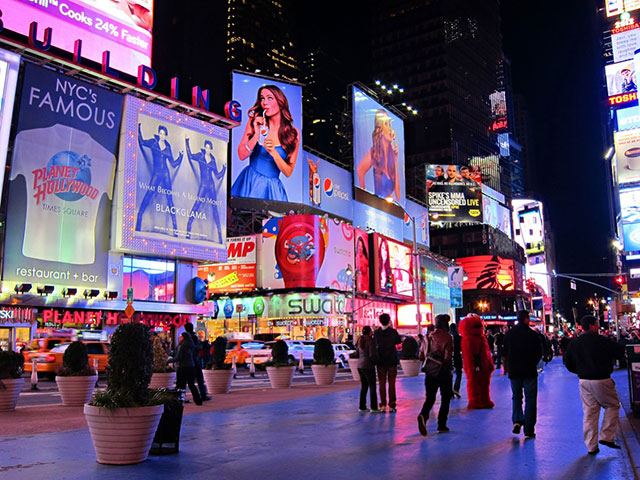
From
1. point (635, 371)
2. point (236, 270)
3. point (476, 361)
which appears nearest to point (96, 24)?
point (236, 270)

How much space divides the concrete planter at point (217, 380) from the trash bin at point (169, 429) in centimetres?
976

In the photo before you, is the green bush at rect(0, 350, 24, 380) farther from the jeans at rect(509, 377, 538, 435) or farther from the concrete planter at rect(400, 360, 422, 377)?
the concrete planter at rect(400, 360, 422, 377)

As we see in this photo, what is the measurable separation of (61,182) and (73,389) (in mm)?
26824

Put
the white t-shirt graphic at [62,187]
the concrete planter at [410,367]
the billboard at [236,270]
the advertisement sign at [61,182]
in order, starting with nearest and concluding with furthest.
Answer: the concrete planter at [410,367] < the advertisement sign at [61,182] < the white t-shirt graphic at [62,187] < the billboard at [236,270]

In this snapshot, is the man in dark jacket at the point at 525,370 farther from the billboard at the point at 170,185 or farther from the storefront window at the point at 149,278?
the storefront window at the point at 149,278

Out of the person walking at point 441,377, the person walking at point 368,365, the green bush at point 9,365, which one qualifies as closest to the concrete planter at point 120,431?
the person walking at point 441,377

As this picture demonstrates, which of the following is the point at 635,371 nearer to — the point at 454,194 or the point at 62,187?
the point at 62,187

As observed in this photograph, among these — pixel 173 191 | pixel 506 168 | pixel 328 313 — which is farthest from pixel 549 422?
pixel 506 168

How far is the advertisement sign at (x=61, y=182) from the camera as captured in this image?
120ft

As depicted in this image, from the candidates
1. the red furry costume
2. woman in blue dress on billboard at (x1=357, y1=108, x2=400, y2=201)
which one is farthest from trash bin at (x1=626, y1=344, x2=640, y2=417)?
woman in blue dress on billboard at (x1=357, y1=108, x2=400, y2=201)

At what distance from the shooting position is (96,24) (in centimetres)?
4462

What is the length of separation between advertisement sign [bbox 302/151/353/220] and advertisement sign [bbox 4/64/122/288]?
88.0 ft

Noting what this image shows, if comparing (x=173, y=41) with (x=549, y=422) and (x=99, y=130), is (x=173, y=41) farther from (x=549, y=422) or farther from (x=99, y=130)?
(x=549, y=422)

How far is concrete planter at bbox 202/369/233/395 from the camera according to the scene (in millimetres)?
17906
